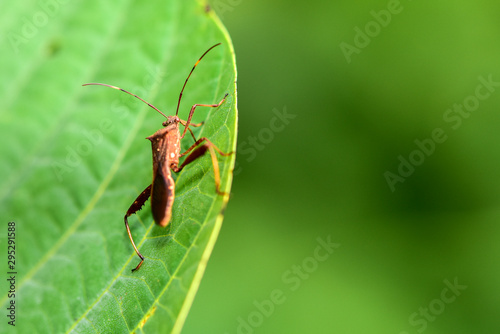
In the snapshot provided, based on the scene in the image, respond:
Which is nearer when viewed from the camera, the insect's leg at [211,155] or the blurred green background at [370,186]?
the insect's leg at [211,155]

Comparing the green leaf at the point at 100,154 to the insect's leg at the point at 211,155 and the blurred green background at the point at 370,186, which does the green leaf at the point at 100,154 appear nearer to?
the insect's leg at the point at 211,155

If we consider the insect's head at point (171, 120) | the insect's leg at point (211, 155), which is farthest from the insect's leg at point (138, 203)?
the insect's head at point (171, 120)

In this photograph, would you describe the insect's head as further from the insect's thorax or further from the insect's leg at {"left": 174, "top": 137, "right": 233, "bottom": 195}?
the insect's leg at {"left": 174, "top": 137, "right": 233, "bottom": 195}

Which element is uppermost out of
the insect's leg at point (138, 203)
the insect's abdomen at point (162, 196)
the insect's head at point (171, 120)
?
the insect's head at point (171, 120)

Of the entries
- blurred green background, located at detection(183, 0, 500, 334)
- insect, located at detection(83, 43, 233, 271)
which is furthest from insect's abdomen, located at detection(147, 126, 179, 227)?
blurred green background, located at detection(183, 0, 500, 334)

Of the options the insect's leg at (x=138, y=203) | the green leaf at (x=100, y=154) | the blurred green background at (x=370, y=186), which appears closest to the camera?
the green leaf at (x=100, y=154)

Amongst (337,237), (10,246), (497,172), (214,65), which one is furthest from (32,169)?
(497,172)

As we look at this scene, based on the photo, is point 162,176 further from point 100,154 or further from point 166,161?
point 100,154

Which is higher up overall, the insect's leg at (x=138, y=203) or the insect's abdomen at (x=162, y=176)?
the insect's abdomen at (x=162, y=176)
